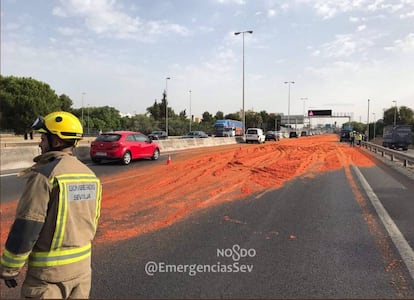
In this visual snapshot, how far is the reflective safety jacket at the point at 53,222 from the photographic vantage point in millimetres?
2426

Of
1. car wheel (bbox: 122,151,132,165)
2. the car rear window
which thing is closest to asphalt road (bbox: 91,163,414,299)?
car wheel (bbox: 122,151,132,165)

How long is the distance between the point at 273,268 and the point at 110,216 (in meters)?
3.75

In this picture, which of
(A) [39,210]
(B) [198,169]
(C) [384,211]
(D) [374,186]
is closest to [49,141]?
(A) [39,210]

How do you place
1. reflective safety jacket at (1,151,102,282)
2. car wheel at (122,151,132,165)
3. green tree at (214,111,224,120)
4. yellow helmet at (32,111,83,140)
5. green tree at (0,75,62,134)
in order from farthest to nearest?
green tree at (214,111,224,120) < green tree at (0,75,62,134) < car wheel at (122,151,132,165) < yellow helmet at (32,111,83,140) < reflective safety jacket at (1,151,102,282)

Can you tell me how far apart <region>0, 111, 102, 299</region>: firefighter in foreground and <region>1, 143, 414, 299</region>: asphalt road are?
1.68m

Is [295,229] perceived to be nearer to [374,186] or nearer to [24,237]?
[24,237]

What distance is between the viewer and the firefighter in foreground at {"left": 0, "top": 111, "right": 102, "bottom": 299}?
2.44m

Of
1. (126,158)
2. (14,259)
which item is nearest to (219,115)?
(126,158)

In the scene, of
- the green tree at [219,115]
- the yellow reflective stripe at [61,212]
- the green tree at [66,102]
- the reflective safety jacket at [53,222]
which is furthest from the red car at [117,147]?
the green tree at [219,115]

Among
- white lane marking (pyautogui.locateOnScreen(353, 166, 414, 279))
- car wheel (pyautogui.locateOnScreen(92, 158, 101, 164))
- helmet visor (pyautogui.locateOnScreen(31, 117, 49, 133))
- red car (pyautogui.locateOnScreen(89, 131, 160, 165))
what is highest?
helmet visor (pyautogui.locateOnScreen(31, 117, 49, 133))

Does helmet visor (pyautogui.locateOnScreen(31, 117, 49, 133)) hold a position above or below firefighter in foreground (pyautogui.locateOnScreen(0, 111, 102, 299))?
above

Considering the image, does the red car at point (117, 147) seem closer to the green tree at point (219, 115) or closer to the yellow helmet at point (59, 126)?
the yellow helmet at point (59, 126)

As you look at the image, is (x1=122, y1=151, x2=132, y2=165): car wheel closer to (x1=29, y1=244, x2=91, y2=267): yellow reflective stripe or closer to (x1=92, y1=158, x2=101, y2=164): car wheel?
(x1=92, y1=158, x2=101, y2=164): car wheel

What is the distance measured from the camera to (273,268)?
16.5 feet
